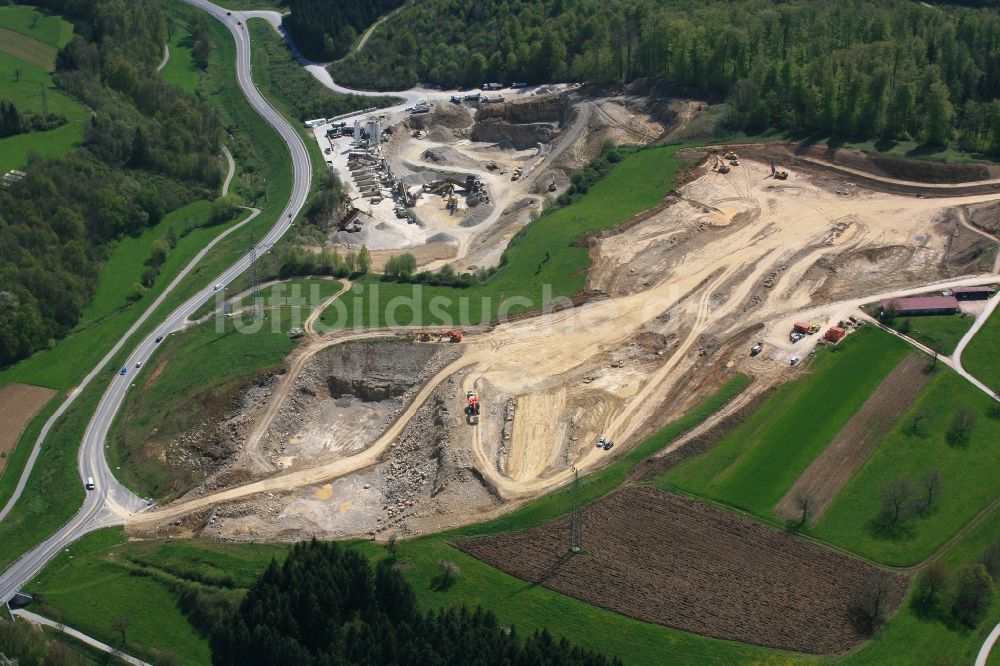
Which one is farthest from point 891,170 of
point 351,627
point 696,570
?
point 351,627

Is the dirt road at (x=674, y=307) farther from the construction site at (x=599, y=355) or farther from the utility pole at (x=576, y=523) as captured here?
the utility pole at (x=576, y=523)

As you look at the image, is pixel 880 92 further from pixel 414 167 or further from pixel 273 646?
pixel 273 646

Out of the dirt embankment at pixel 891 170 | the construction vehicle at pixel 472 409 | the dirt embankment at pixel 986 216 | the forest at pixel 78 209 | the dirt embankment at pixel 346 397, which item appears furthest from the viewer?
the forest at pixel 78 209

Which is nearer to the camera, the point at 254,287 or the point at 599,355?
the point at 599,355

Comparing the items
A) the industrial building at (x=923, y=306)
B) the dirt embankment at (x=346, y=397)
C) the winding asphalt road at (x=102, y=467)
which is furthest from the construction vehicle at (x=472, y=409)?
the industrial building at (x=923, y=306)

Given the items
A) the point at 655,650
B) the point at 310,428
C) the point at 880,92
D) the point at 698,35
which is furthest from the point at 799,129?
the point at 655,650

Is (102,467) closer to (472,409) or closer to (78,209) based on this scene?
(472,409)

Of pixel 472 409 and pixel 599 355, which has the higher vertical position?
pixel 599 355
